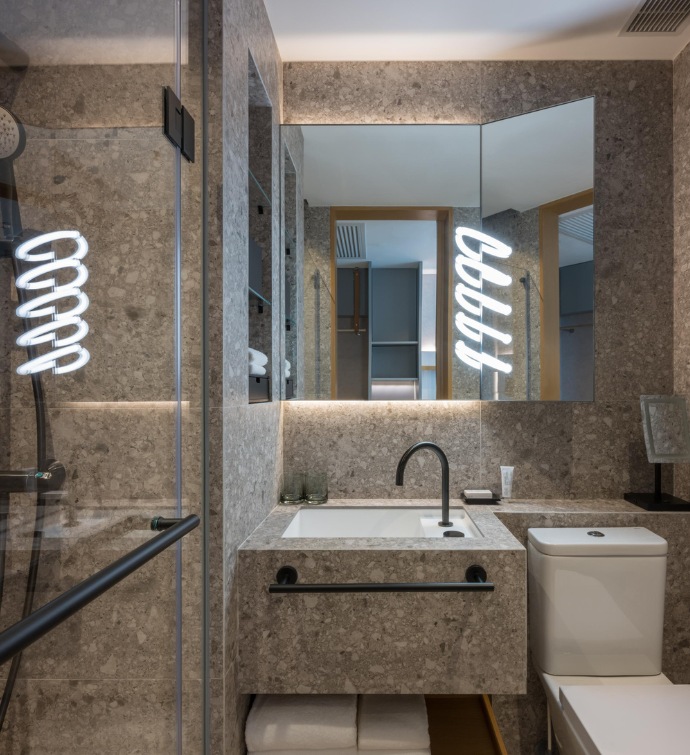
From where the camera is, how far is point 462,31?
71.5 inches


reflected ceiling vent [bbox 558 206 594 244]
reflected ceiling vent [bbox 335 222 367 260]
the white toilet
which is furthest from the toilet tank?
reflected ceiling vent [bbox 335 222 367 260]

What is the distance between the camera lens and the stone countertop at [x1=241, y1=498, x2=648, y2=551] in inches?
55.0

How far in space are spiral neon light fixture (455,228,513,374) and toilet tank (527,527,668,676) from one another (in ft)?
2.19

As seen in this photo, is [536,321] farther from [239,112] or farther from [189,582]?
[189,582]

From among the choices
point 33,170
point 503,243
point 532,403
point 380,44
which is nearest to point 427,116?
point 380,44

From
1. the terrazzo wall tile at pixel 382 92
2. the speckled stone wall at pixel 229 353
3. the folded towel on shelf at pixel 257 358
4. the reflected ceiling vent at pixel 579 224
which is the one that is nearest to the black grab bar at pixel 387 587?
the speckled stone wall at pixel 229 353

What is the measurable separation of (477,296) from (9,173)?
5.22 feet

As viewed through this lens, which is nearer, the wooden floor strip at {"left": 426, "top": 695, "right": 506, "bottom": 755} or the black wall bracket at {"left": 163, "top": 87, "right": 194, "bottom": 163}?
the black wall bracket at {"left": 163, "top": 87, "right": 194, "bottom": 163}

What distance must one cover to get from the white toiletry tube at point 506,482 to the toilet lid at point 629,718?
0.65 metres

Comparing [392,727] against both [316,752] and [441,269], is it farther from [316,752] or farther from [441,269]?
[441,269]

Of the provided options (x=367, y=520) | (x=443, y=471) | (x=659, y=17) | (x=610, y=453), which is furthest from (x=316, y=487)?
(x=659, y=17)

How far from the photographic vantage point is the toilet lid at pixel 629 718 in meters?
1.16

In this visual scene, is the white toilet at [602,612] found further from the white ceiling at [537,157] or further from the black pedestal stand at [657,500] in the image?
the white ceiling at [537,157]

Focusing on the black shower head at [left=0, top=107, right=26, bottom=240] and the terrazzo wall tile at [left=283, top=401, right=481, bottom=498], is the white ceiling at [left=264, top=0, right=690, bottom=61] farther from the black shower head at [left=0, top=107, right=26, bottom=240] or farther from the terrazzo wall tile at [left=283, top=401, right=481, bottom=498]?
the black shower head at [left=0, top=107, right=26, bottom=240]
